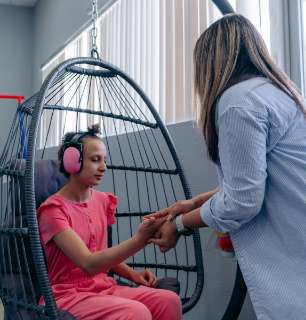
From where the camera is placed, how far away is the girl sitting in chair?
133 centimetres

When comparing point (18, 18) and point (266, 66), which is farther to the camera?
point (18, 18)

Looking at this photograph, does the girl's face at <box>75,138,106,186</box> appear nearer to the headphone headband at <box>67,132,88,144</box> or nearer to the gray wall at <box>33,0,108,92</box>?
the headphone headband at <box>67,132,88,144</box>

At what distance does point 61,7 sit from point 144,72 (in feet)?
6.34

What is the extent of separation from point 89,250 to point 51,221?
146 mm

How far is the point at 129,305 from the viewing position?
4.24 ft

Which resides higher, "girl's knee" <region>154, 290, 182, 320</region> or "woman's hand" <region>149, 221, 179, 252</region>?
"woman's hand" <region>149, 221, 179, 252</region>

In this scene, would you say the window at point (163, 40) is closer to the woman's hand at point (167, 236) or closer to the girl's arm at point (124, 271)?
the girl's arm at point (124, 271)

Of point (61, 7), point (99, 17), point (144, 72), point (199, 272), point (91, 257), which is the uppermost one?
point (61, 7)

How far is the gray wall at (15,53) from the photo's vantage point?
5.22 metres

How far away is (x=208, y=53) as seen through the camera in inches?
45.8

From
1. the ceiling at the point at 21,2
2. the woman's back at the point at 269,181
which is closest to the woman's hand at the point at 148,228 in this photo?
the woman's back at the point at 269,181

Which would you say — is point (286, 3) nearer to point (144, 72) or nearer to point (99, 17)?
point (144, 72)

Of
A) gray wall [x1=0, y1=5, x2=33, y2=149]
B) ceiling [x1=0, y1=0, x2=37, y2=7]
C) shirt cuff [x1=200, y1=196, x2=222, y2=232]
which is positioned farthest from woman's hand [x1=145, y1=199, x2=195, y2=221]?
ceiling [x1=0, y1=0, x2=37, y2=7]

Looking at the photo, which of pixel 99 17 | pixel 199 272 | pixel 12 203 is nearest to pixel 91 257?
pixel 12 203
